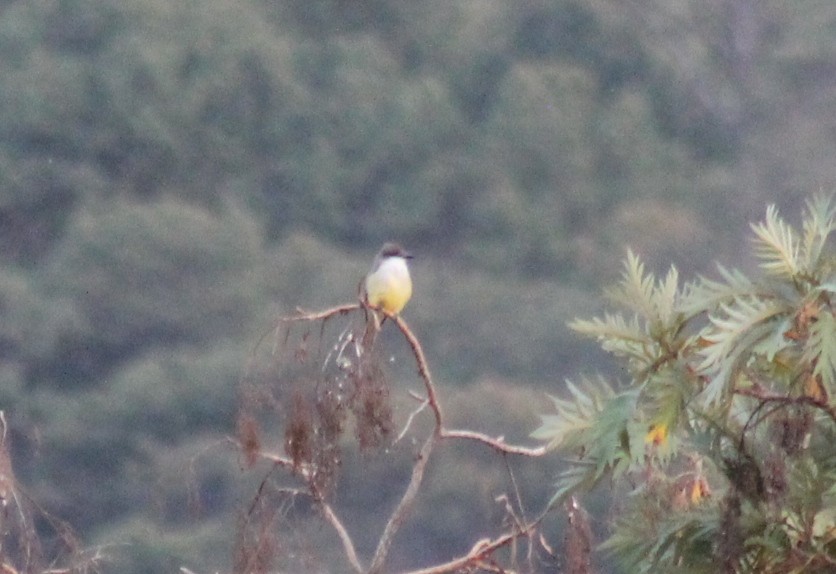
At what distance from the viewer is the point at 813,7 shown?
16719mm

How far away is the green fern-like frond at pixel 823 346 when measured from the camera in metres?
3.44

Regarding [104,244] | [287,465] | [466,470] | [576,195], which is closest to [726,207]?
[576,195]

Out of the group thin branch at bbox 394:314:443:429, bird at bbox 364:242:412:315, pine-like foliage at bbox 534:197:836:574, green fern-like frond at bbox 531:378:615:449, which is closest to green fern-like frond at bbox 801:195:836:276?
pine-like foliage at bbox 534:197:836:574

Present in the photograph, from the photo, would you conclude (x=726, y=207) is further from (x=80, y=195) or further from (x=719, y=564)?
(x=719, y=564)

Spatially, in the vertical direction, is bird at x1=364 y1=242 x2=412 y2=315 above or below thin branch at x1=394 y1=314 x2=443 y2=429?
above

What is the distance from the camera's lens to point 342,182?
1684 centimetres

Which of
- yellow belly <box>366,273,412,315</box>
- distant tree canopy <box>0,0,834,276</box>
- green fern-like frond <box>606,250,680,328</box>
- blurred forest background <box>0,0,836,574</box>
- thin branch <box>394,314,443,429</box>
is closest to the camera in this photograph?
green fern-like frond <box>606,250,680,328</box>

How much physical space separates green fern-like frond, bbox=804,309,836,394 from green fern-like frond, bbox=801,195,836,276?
0.14 meters

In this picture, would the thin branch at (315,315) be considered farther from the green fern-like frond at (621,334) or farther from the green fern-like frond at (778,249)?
the green fern-like frond at (778,249)

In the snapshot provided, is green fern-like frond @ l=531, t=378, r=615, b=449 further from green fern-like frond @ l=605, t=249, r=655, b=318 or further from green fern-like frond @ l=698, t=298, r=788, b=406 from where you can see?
green fern-like frond @ l=698, t=298, r=788, b=406

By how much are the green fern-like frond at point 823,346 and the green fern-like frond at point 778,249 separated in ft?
0.50

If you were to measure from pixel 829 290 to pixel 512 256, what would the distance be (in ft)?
39.8

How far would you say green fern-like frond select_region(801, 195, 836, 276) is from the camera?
3.64 meters

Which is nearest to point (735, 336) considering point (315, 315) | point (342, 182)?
point (315, 315)
